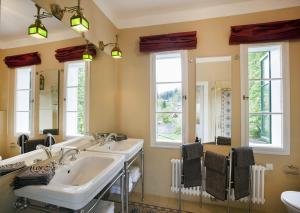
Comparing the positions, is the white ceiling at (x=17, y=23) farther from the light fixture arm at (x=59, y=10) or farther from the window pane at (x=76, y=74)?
the window pane at (x=76, y=74)

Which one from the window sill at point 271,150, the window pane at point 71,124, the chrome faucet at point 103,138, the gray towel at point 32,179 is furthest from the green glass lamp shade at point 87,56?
the window sill at point 271,150

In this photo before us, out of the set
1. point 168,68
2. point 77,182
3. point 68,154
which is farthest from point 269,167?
point 68,154

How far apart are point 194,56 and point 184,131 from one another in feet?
3.43

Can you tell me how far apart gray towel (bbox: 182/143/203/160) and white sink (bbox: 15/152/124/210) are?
2.72ft

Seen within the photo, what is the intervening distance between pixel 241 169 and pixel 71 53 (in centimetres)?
218

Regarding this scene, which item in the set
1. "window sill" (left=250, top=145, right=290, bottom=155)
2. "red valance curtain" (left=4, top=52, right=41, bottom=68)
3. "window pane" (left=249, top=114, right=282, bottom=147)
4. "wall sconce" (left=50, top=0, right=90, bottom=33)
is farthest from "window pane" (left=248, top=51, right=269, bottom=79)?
"red valance curtain" (left=4, top=52, right=41, bottom=68)

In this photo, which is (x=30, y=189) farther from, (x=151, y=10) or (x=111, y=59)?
(x=151, y=10)

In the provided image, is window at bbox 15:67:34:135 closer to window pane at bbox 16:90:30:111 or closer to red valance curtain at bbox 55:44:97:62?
window pane at bbox 16:90:30:111

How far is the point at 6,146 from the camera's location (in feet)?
3.50

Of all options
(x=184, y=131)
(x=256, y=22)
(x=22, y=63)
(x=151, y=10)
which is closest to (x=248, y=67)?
(x=256, y=22)

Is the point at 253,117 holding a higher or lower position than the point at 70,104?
lower

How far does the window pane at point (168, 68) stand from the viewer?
2400 mm

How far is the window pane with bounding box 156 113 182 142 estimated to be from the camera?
94.0 inches

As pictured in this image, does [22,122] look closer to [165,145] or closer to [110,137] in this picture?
[110,137]
